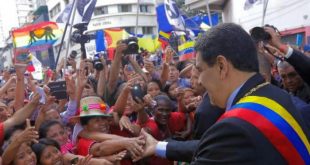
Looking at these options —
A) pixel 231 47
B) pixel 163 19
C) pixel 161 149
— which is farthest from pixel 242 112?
pixel 163 19

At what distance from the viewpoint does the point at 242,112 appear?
1.75 m

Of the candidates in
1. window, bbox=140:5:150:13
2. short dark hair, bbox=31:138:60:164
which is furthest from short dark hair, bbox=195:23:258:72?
window, bbox=140:5:150:13

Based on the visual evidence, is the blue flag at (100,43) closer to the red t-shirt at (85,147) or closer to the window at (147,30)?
the red t-shirt at (85,147)

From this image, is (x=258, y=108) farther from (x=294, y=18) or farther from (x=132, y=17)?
(x=132, y=17)

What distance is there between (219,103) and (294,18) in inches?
582

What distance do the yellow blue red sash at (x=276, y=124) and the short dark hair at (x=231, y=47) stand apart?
0.57 ft

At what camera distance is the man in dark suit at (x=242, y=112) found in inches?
66.9

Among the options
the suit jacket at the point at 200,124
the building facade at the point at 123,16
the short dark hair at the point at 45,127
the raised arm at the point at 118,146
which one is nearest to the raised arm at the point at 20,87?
the short dark hair at the point at 45,127

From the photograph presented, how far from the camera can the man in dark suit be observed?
1698 mm

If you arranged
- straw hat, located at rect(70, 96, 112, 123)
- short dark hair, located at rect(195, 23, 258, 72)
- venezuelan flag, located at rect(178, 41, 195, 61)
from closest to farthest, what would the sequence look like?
1. short dark hair, located at rect(195, 23, 258, 72)
2. straw hat, located at rect(70, 96, 112, 123)
3. venezuelan flag, located at rect(178, 41, 195, 61)

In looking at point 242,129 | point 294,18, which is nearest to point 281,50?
point 242,129

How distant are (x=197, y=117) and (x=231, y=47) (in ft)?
3.91

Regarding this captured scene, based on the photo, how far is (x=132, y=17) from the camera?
41438mm

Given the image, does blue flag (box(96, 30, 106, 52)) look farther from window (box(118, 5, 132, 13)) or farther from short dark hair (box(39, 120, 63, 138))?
window (box(118, 5, 132, 13))
